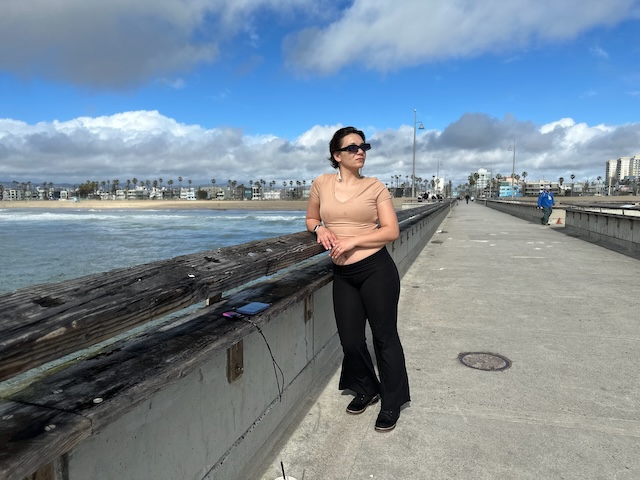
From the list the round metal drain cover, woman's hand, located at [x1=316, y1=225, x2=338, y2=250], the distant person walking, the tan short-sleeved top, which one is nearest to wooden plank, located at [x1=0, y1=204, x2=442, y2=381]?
woman's hand, located at [x1=316, y1=225, x2=338, y2=250]

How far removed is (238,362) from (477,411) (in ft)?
6.51

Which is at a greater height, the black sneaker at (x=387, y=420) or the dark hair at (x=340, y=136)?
the dark hair at (x=340, y=136)

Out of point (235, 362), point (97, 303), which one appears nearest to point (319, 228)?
point (235, 362)

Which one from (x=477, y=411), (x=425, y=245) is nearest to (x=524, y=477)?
(x=477, y=411)

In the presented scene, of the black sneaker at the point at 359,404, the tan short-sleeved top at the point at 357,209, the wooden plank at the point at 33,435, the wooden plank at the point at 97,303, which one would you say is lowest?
the black sneaker at the point at 359,404

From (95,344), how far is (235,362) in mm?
1092

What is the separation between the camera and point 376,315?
321 centimetres

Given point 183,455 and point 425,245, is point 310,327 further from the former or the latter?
point 425,245

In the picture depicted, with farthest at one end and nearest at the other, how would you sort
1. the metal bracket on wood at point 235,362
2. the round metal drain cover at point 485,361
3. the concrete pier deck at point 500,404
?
1. the round metal drain cover at point 485,361
2. the concrete pier deck at point 500,404
3. the metal bracket on wood at point 235,362

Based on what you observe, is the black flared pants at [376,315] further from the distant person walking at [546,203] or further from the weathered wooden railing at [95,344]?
the distant person walking at [546,203]

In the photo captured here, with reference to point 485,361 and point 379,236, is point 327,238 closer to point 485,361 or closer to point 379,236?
point 379,236

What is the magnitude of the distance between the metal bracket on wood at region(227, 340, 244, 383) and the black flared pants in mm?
968

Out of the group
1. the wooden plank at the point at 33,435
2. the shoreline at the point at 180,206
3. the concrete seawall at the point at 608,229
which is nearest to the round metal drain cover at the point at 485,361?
the wooden plank at the point at 33,435

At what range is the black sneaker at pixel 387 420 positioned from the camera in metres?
3.23
